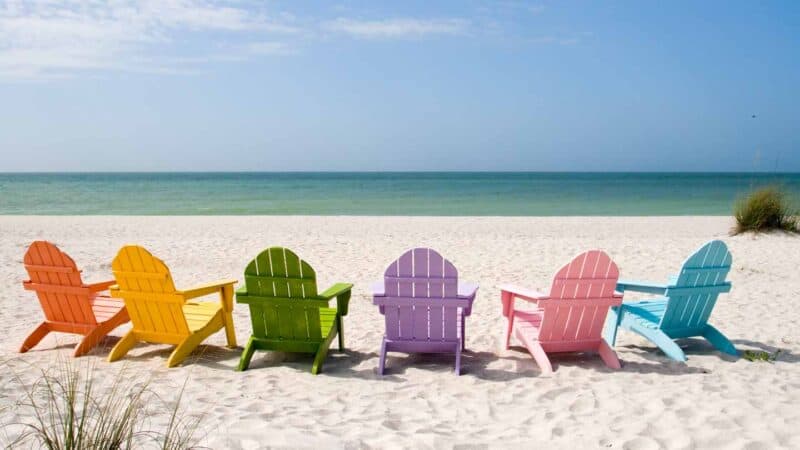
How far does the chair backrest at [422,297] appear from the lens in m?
4.24

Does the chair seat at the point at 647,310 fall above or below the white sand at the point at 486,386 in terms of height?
above

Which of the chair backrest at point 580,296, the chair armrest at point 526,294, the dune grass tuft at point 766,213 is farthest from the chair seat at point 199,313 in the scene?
the dune grass tuft at point 766,213

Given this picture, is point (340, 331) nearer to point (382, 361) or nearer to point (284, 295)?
point (382, 361)

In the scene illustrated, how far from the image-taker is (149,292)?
438cm

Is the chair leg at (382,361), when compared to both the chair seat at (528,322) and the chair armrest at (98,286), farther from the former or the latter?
the chair armrest at (98,286)

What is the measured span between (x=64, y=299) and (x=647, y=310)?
5.19 meters

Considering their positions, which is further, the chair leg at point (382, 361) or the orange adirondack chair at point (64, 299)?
the orange adirondack chair at point (64, 299)

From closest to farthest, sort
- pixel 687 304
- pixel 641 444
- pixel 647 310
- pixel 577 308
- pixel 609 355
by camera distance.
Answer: pixel 641 444 → pixel 577 308 → pixel 609 355 → pixel 687 304 → pixel 647 310

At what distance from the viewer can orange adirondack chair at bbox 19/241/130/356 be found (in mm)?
4680

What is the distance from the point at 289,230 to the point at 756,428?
42.5ft

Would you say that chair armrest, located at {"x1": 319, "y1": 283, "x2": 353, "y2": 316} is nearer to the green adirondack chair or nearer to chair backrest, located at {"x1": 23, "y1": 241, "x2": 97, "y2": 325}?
the green adirondack chair

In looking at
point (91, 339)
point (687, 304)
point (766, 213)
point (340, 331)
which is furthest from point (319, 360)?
point (766, 213)

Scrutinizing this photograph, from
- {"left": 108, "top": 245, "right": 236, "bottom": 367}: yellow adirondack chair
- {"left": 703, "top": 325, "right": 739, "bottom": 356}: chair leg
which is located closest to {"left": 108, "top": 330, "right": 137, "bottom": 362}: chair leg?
{"left": 108, "top": 245, "right": 236, "bottom": 367}: yellow adirondack chair

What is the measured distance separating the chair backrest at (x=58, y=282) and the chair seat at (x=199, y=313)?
78 cm
